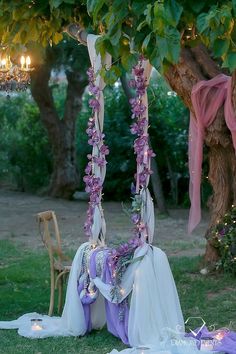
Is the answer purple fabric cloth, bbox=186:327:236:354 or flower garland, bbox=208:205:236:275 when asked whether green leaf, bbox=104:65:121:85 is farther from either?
flower garland, bbox=208:205:236:275

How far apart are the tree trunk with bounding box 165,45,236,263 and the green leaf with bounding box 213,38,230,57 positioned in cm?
383

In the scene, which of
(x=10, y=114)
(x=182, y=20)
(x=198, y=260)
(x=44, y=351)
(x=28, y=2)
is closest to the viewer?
(x=182, y=20)

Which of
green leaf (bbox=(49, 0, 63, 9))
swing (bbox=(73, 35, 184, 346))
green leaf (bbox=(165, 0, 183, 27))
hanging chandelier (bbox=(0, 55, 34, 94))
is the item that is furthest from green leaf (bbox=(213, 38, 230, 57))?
hanging chandelier (bbox=(0, 55, 34, 94))

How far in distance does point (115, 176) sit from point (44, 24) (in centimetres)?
1143

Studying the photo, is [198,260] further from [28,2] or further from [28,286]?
[28,2]

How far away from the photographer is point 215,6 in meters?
4.63

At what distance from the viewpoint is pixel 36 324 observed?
6.59 metres

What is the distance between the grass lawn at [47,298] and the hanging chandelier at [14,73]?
7.15ft

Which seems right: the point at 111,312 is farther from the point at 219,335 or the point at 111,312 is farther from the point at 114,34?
the point at 114,34

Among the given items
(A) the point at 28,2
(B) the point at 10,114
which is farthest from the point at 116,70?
(B) the point at 10,114

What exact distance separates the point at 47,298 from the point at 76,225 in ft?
20.0

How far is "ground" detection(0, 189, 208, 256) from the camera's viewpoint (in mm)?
12008

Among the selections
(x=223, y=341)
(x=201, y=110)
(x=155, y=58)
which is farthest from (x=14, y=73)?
(x=155, y=58)

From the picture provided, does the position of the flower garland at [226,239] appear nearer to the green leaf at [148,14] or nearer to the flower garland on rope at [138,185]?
the flower garland on rope at [138,185]
